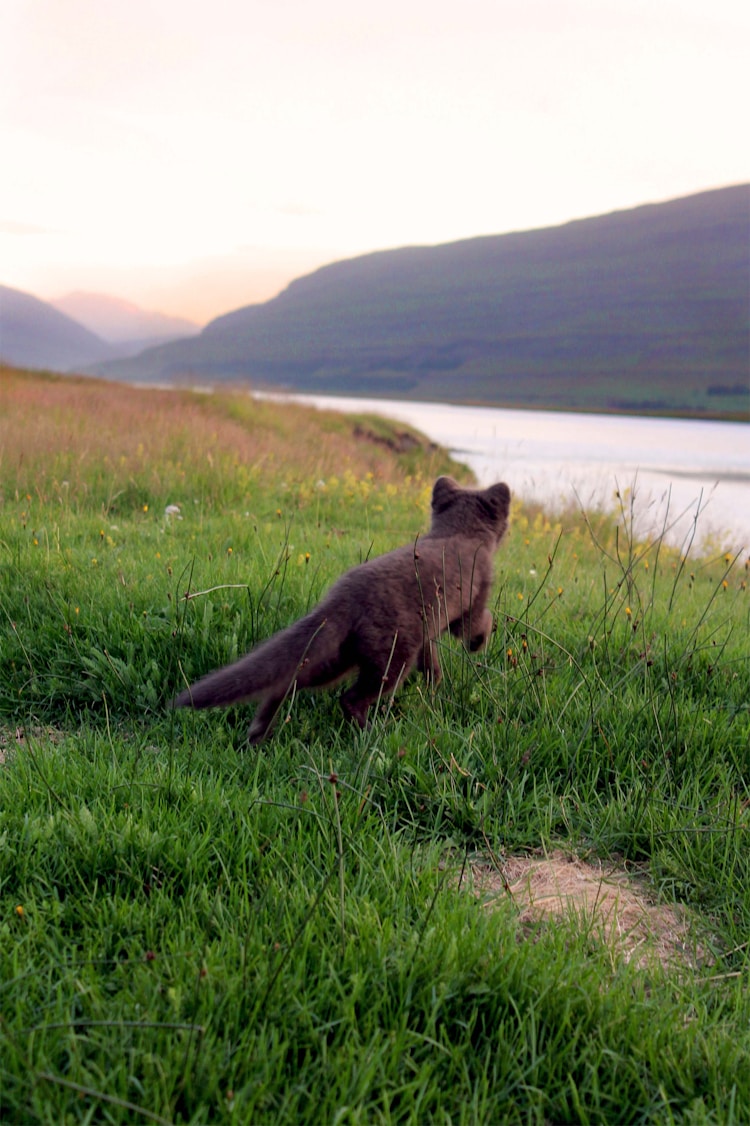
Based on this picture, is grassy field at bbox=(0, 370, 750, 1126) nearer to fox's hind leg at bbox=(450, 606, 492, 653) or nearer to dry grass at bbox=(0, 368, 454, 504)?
fox's hind leg at bbox=(450, 606, 492, 653)

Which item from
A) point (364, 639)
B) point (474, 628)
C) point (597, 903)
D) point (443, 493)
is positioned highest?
point (443, 493)

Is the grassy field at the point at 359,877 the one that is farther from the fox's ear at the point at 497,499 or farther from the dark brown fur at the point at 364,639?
the fox's ear at the point at 497,499

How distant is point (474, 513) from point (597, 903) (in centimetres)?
257

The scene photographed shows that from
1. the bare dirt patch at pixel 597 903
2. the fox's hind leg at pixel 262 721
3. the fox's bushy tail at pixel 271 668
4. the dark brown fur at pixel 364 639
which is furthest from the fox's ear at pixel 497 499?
the bare dirt patch at pixel 597 903

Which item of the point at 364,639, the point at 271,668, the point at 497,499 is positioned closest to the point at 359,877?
the point at 271,668

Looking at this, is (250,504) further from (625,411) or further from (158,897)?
(625,411)

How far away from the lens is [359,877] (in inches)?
97.1

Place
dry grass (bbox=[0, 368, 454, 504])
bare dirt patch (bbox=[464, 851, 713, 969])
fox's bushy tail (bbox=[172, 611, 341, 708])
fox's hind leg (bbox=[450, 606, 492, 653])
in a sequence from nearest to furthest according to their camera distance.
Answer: bare dirt patch (bbox=[464, 851, 713, 969]), fox's bushy tail (bbox=[172, 611, 341, 708]), fox's hind leg (bbox=[450, 606, 492, 653]), dry grass (bbox=[0, 368, 454, 504])

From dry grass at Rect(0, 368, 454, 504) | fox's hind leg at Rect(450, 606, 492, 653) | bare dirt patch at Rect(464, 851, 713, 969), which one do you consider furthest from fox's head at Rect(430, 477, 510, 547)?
dry grass at Rect(0, 368, 454, 504)

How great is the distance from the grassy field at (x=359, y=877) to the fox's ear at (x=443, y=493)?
89 cm

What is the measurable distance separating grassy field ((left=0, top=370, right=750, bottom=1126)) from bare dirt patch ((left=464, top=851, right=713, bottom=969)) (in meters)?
0.01

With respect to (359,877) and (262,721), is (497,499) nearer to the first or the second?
(262,721)

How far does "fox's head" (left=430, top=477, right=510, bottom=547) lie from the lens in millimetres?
4484

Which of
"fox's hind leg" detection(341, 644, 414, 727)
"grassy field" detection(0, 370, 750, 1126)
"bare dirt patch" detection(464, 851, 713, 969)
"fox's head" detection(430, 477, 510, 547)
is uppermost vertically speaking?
"fox's head" detection(430, 477, 510, 547)
